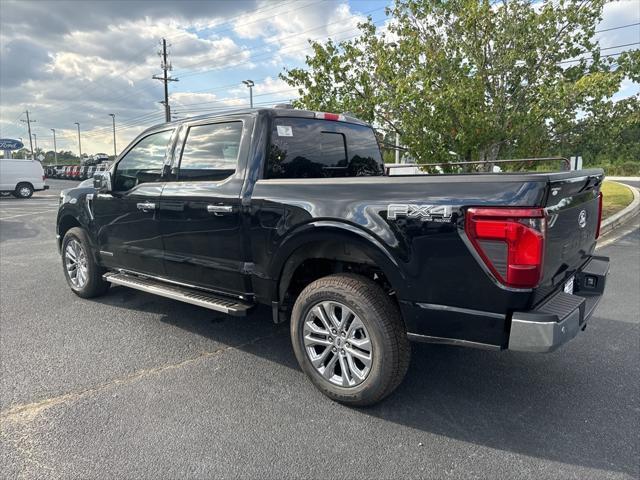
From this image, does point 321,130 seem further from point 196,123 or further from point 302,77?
point 302,77

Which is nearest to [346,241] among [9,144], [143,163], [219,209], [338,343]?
[338,343]

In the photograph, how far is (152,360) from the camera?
3660mm

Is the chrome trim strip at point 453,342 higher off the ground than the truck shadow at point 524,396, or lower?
higher

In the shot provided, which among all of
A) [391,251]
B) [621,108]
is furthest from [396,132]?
[391,251]

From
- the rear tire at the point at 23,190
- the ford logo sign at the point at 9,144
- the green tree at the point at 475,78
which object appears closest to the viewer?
the green tree at the point at 475,78

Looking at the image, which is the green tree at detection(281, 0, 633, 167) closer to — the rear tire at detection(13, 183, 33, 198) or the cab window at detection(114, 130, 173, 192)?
the cab window at detection(114, 130, 173, 192)

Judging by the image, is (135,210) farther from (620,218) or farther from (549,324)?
(620,218)

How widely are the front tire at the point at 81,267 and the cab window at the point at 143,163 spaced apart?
1.01 metres

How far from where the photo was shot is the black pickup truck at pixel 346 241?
7.85 ft

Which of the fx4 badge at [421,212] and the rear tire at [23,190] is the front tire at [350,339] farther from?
the rear tire at [23,190]

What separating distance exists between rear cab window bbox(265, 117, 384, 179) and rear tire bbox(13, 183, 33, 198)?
24.5 meters

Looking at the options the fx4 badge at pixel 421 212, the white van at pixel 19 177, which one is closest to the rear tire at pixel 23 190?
the white van at pixel 19 177

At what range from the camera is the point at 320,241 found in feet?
10.0

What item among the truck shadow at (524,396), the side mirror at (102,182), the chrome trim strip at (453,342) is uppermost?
the side mirror at (102,182)
